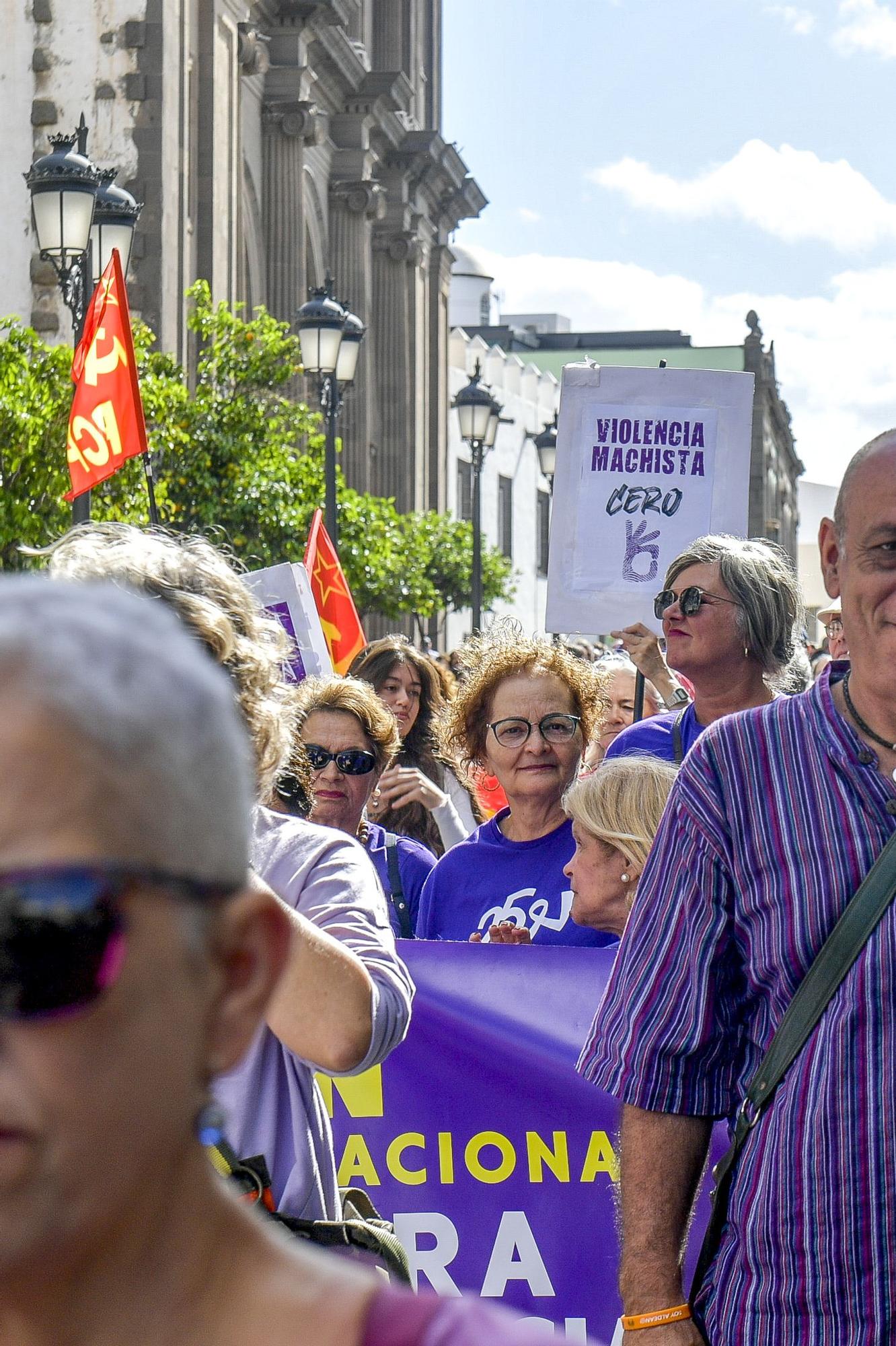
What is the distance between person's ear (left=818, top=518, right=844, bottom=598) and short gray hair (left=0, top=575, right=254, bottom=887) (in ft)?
Answer: 5.80

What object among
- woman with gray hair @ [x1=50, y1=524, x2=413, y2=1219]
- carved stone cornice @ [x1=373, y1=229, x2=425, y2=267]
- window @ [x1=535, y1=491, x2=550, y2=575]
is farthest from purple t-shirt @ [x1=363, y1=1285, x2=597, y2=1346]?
window @ [x1=535, y1=491, x2=550, y2=575]

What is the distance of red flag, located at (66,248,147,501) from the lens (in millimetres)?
9625

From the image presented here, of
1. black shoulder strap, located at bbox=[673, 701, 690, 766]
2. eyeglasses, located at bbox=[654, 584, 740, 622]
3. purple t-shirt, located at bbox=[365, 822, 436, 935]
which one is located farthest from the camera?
purple t-shirt, located at bbox=[365, 822, 436, 935]

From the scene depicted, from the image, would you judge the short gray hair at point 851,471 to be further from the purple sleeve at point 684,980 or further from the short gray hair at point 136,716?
the short gray hair at point 136,716

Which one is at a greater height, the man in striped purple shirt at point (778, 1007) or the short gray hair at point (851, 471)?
the short gray hair at point (851, 471)

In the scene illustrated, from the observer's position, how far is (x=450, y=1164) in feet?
13.6

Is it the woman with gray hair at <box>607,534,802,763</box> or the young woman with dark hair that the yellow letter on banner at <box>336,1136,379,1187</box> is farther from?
the young woman with dark hair

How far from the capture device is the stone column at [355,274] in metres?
38.7

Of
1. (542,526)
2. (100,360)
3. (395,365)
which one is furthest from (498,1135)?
(542,526)

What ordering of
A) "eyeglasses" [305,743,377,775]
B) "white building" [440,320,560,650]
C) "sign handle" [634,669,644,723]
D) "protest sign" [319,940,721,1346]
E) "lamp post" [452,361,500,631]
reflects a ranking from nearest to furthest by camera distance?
1. "protest sign" [319,940,721,1346]
2. "eyeglasses" [305,743,377,775]
3. "sign handle" [634,669,644,723]
4. "lamp post" [452,361,500,631]
5. "white building" [440,320,560,650]

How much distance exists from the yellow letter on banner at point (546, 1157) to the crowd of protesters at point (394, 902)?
500 mm

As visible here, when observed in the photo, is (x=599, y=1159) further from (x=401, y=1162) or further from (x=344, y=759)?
(x=344, y=759)

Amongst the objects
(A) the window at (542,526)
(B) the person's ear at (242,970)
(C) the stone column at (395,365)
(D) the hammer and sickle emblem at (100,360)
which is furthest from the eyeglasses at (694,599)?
(A) the window at (542,526)

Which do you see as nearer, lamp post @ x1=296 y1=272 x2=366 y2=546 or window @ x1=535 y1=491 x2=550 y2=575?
lamp post @ x1=296 y1=272 x2=366 y2=546
